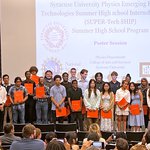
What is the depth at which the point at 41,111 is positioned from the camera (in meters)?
10.1

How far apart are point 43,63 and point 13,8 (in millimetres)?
1781

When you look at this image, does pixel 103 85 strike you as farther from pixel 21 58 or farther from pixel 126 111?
pixel 21 58

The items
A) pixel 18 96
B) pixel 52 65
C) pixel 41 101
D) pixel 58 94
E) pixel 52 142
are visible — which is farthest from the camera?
pixel 52 65

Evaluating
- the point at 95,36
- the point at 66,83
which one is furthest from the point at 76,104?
the point at 95,36

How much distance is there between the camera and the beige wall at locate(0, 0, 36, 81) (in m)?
12.0

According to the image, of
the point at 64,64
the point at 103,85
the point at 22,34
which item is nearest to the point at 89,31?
the point at 64,64

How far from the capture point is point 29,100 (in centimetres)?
1020

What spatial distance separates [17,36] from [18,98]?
112 inches

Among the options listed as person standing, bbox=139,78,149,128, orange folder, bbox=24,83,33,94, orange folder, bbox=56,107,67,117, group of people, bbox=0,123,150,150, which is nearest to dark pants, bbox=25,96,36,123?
orange folder, bbox=24,83,33,94

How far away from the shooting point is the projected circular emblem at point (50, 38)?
12000 millimetres

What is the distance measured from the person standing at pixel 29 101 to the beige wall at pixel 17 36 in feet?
6.66

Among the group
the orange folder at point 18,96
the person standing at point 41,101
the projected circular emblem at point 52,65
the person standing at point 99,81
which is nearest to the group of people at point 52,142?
the orange folder at point 18,96

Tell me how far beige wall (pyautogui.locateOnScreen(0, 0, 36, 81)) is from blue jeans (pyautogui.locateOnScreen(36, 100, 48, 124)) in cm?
232

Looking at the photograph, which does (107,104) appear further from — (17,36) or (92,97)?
(17,36)
